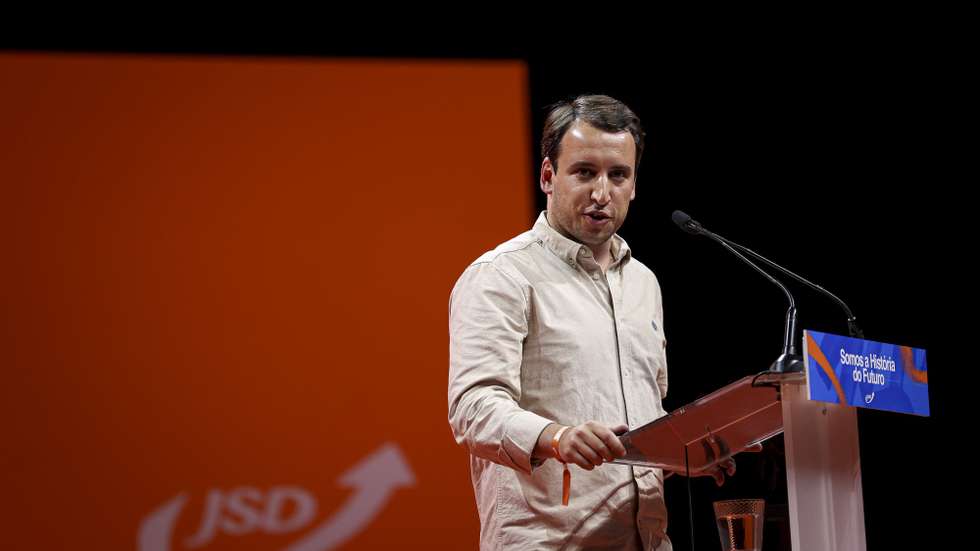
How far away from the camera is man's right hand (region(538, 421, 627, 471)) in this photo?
1662mm

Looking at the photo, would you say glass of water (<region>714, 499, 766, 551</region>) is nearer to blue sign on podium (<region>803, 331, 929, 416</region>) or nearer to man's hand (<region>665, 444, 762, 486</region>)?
man's hand (<region>665, 444, 762, 486</region>)

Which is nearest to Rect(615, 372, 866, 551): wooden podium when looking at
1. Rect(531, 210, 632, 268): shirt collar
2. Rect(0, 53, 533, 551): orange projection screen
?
Rect(531, 210, 632, 268): shirt collar

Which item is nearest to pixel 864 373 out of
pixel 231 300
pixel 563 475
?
pixel 563 475

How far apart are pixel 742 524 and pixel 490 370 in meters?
Result: 0.53

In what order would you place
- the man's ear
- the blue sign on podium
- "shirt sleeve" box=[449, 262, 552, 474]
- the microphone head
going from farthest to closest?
the man's ear
the microphone head
"shirt sleeve" box=[449, 262, 552, 474]
the blue sign on podium

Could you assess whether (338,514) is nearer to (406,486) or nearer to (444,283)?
(406,486)

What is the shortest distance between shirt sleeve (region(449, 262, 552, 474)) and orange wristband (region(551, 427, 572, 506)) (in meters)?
0.03

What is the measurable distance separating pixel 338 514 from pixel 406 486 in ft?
0.69

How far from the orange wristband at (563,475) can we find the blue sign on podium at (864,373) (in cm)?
46

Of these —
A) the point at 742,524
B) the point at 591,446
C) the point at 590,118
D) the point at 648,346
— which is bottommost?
the point at 742,524

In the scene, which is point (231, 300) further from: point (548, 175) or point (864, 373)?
point (864, 373)

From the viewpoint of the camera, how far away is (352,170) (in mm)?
3232

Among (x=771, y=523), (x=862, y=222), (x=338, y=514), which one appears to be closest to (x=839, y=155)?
(x=862, y=222)

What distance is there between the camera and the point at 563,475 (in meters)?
1.86
